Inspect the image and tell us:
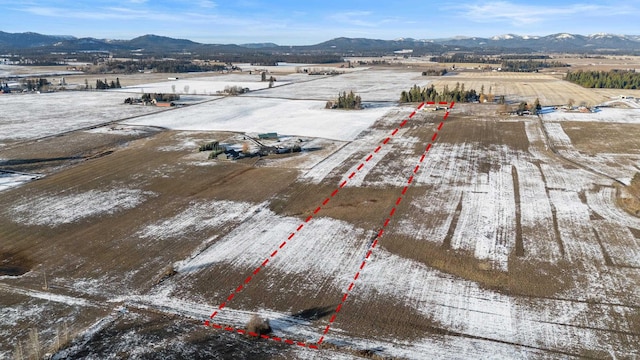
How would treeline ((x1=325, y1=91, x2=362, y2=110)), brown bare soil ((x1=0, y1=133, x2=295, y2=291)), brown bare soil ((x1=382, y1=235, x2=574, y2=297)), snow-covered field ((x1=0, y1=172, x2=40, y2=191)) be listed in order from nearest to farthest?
brown bare soil ((x1=382, y1=235, x2=574, y2=297)), brown bare soil ((x1=0, y1=133, x2=295, y2=291)), snow-covered field ((x1=0, y1=172, x2=40, y2=191)), treeline ((x1=325, y1=91, x2=362, y2=110))

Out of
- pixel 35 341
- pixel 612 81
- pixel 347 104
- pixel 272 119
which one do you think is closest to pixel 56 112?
pixel 272 119

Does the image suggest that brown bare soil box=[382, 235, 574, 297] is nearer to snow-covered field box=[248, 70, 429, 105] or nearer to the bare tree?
the bare tree

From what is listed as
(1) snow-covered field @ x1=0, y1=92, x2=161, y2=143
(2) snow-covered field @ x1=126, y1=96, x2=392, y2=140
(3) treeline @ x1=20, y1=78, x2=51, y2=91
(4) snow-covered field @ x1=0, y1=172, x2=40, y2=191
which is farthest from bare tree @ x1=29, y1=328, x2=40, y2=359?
(3) treeline @ x1=20, y1=78, x2=51, y2=91

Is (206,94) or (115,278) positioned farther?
(206,94)

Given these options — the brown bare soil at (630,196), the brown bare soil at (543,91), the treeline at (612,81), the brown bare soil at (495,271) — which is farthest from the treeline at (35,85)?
the treeline at (612,81)

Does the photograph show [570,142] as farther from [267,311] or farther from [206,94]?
[206,94]

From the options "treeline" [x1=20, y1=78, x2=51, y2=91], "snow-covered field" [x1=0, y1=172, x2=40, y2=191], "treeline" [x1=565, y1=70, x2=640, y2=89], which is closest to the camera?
"snow-covered field" [x1=0, y1=172, x2=40, y2=191]

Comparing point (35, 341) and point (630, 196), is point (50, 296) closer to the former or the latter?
point (35, 341)

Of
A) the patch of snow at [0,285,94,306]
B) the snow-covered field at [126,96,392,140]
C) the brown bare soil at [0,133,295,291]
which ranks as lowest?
the patch of snow at [0,285,94,306]

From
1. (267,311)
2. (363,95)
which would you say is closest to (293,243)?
(267,311)
